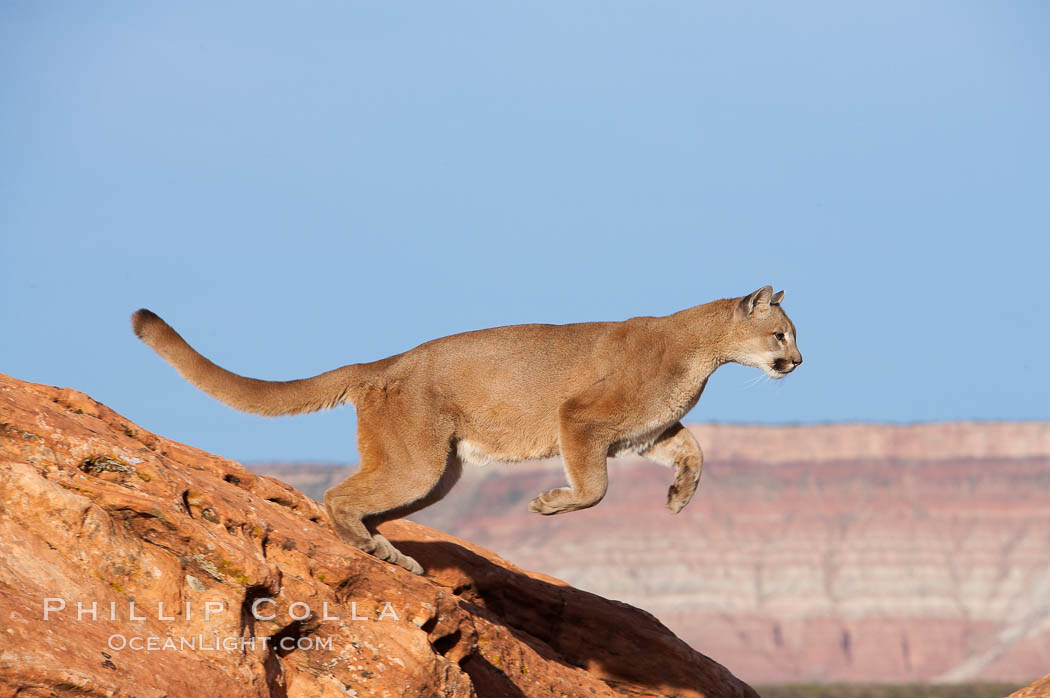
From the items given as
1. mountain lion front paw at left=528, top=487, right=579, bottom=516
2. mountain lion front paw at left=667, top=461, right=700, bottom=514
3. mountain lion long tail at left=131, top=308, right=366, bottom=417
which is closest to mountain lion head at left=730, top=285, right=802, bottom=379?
mountain lion front paw at left=667, top=461, right=700, bottom=514

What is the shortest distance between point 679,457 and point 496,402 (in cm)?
174

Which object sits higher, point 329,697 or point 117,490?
point 117,490

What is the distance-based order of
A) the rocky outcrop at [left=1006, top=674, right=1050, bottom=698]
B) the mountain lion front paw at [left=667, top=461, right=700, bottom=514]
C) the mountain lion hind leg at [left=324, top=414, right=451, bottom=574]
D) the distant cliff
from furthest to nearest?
the distant cliff < the mountain lion front paw at [left=667, top=461, right=700, bottom=514] < the rocky outcrop at [left=1006, top=674, right=1050, bottom=698] < the mountain lion hind leg at [left=324, top=414, right=451, bottom=574]

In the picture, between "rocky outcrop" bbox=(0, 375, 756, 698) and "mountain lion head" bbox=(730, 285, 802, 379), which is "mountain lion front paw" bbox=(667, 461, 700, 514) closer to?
"mountain lion head" bbox=(730, 285, 802, 379)

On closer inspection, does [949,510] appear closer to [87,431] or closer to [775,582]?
[775,582]

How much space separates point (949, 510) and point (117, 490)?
85.5m

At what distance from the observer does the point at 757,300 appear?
11219 millimetres

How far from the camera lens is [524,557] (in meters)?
83.9

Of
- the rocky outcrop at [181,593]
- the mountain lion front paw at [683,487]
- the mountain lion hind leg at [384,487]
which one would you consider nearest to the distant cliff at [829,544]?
the mountain lion front paw at [683,487]

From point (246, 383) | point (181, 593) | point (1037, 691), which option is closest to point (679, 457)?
point (1037, 691)

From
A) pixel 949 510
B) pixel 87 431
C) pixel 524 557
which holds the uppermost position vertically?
pixel 949 510

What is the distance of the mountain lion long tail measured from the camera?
971 centimetres

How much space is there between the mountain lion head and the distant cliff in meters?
65.7

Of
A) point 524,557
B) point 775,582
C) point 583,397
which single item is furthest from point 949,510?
point 583,397
